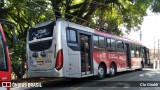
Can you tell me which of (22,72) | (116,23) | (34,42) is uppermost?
(116,23)

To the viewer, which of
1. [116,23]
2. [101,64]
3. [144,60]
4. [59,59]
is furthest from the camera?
[116,23]

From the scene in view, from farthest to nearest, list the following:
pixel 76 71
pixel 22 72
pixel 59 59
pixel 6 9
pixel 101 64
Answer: pixel 6 9 → pixel 22 72 → pixel 101 64 → pixel 76 71 → pixel 59 59

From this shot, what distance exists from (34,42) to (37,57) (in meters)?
0.80

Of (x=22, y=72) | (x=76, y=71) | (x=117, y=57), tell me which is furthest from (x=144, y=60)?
(x=76, y=71)

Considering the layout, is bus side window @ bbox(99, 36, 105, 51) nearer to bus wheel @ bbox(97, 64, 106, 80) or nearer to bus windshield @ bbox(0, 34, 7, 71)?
bus wheel @ bbox(97, 64, 106, 80)

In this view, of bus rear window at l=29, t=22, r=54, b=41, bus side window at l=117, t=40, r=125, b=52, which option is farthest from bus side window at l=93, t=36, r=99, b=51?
bus side window at l=117, t=40, r=125, b=52

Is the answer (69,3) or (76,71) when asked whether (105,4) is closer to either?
(69,3)

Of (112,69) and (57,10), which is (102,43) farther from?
(57,10)

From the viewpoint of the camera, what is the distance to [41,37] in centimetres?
1311

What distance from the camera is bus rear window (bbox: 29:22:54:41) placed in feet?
41.9

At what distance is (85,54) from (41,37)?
2572mm

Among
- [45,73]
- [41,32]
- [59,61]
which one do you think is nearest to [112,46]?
[41,32]

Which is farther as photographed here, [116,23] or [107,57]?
[116,23]

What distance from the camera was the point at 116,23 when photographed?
33.2m
